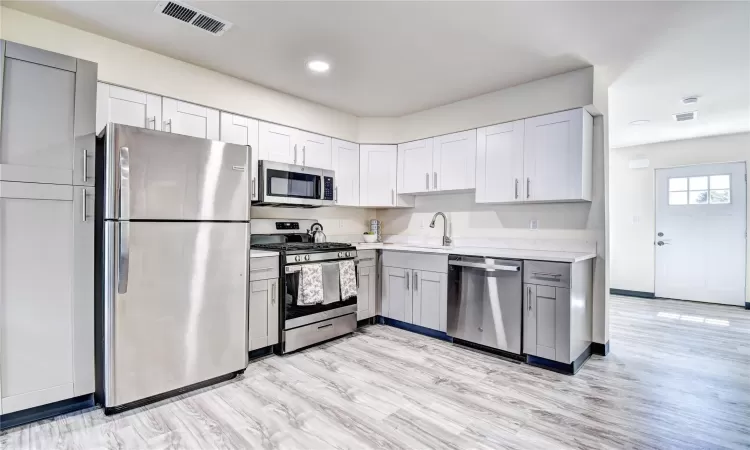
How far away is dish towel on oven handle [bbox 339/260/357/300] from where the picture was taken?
351 centimetres

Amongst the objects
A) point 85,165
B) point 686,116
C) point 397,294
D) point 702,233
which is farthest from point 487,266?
point 702,233

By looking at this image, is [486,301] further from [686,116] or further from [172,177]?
[686,116]

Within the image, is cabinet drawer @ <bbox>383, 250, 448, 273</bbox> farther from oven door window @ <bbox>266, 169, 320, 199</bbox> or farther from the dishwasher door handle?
oven door window @ <bbox>266, 169, 320, 199</bbox>

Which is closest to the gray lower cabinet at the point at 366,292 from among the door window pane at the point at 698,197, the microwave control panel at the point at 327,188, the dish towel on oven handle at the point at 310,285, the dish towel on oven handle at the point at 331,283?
the dish towel on oven handle at the point at 331,283

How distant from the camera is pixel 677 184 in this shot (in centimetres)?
553

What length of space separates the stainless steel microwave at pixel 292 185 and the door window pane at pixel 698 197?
5492mm

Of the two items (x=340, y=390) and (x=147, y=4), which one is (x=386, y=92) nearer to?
(x=147, y=4)

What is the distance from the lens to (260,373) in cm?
279

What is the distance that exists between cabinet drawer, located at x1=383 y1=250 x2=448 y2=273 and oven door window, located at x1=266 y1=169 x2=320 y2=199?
41.4 inches

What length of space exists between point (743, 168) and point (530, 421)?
5.55m

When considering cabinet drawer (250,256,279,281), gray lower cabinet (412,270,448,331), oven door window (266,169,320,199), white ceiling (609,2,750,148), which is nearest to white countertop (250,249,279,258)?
cabinet drawer (250,256,279,281)

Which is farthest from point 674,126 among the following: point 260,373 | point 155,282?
point 155,282

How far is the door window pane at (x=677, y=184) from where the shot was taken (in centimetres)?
548

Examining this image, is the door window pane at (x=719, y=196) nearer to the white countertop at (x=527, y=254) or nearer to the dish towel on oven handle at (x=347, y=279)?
the white countertop at (x=527, y=254)
